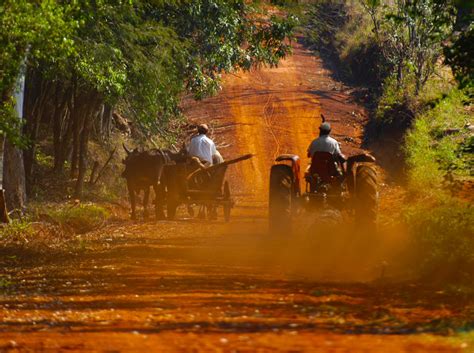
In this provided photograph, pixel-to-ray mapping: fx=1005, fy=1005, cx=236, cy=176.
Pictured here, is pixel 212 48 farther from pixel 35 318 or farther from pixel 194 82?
pixel 35 318

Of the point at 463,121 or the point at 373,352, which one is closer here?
the point at 373,352

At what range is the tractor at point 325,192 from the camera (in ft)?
49.3

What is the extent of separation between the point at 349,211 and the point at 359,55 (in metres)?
26.9

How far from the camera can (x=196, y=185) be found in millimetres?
20109

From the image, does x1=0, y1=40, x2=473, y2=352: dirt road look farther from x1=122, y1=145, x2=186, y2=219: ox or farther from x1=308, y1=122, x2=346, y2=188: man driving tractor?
x1=122, y1=145, x2=186, y2=219: ox

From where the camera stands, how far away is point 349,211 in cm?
1541

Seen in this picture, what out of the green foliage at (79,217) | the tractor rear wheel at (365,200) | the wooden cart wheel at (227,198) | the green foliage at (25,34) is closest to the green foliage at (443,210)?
the tractor rear wheel at (365,200)

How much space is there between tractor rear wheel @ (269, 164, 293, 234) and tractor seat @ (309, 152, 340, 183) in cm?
41

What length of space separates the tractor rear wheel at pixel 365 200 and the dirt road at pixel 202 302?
121cm

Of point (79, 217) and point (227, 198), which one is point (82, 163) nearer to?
point (79, 217)

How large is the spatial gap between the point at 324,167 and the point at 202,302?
19.1 ft

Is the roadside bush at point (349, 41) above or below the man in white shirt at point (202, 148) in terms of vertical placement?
above

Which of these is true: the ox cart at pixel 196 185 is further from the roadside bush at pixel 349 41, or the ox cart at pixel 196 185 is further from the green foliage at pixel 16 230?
the roadside bush at pixel 349 41

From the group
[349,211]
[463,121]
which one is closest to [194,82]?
[463,121]
